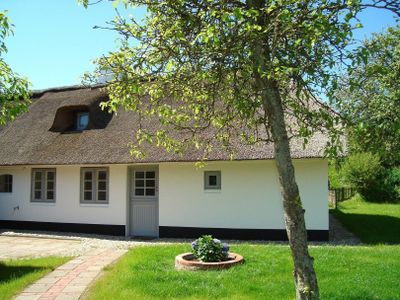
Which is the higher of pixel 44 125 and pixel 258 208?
pixel 44 125

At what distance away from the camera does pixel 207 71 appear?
15.9 ft

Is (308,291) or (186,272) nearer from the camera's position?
(308,291)

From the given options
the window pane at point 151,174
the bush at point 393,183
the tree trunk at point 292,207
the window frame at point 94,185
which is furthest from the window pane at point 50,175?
the bush at point 393,183

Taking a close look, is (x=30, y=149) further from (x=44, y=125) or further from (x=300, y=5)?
(x=300, y=5)

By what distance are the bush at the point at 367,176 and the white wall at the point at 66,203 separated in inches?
645

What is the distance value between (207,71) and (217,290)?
370 centimetres

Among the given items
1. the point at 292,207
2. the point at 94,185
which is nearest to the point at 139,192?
the point at 94,185

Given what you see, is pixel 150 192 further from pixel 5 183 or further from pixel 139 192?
pixel 5 183

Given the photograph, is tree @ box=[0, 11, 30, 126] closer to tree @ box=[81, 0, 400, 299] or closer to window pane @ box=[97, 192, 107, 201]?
tree @ box=[81, 0, 400, 299]

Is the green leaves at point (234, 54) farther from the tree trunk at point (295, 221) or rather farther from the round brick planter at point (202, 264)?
the round brick planter at point (202, 264)

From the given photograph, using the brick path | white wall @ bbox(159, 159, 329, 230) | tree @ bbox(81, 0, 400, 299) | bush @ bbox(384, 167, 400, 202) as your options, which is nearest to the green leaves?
tree @ bbox(81, 0, 400, 299)

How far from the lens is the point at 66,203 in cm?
1546

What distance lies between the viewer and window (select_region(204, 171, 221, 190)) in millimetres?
13672

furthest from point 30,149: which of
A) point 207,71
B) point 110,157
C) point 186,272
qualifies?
point 207,71
